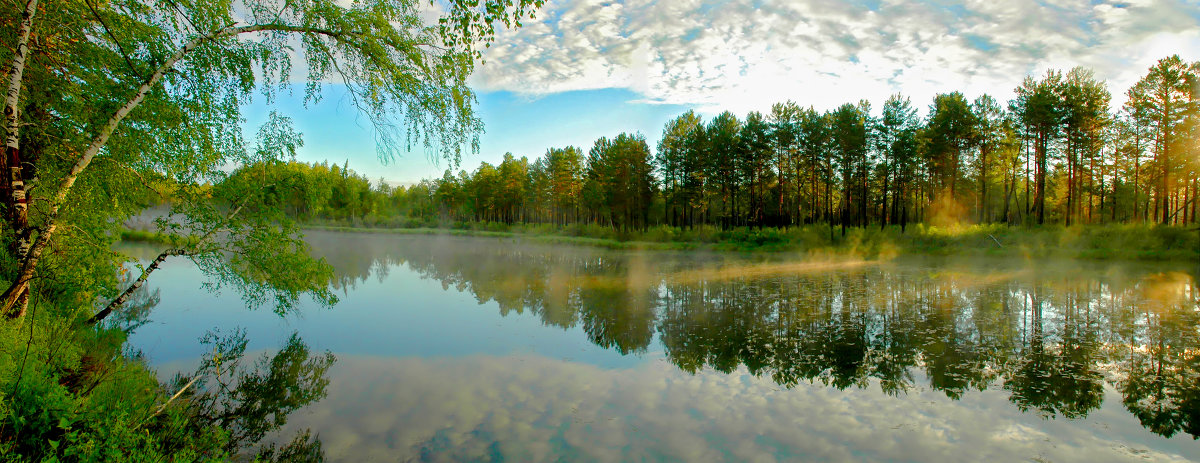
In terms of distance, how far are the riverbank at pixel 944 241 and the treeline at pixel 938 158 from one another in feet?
8.19

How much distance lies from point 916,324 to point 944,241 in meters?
20.8

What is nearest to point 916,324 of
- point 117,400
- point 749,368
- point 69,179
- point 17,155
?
point 749,368

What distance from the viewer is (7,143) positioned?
17.6ft

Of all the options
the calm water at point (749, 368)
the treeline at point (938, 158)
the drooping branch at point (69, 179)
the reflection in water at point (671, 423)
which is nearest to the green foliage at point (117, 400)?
the drooping branch at point (69, 179)

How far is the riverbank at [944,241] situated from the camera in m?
23.4

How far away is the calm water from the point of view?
6.24 metres

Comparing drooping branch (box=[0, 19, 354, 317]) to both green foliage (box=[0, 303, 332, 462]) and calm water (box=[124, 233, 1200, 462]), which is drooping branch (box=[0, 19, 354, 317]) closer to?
green foliage (box=[0, 303, 332, 462])

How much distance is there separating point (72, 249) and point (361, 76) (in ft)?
14.4

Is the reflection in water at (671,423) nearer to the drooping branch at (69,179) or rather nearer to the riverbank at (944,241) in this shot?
the drooping branch at (69,179)

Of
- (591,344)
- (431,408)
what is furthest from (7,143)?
(591,344)

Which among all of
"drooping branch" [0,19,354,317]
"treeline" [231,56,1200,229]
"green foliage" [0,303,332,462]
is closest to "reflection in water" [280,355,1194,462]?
"green foliage" [0,303,332,462]

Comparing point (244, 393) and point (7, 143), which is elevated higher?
point (7, 143)

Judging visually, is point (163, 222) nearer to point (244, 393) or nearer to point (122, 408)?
point (244, 393)

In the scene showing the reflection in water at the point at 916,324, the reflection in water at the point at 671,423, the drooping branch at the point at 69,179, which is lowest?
the reflection in water at the point at 671,423
